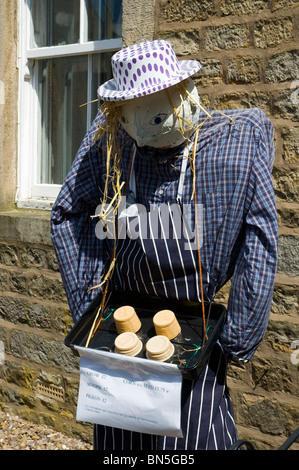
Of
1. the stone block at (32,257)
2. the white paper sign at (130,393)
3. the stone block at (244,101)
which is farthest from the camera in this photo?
the stone block at (32,257)

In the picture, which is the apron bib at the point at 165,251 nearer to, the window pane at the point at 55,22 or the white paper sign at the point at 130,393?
the white paper sign at the point at 130,393

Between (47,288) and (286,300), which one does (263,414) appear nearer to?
(286,300)

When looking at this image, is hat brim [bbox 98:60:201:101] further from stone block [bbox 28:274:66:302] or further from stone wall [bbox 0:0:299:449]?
stone block [bbox 28:274:66:302]

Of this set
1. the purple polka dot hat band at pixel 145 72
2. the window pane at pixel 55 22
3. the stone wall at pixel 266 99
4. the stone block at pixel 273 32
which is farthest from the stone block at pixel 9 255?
the purple polka dot hat band at pixel 145 72

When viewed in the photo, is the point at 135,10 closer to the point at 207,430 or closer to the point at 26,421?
the point at 207,430

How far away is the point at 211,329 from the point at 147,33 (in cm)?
195

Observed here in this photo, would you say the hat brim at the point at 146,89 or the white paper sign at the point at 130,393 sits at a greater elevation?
the hat brim at the point at 146,89

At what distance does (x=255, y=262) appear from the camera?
1.69 m

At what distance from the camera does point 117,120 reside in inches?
73.1

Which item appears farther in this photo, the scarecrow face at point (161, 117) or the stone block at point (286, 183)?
the stone block at point (286, 183)

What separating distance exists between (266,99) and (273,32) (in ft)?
1.08

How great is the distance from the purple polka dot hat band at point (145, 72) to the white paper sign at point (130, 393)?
0.83 m

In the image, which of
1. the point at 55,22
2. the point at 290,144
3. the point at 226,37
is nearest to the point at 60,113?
the point at 55,22

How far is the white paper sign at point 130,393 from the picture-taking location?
64.1 inches
